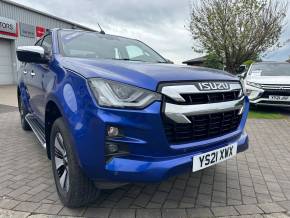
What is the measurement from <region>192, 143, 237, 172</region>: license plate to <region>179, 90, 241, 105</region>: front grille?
434 mm

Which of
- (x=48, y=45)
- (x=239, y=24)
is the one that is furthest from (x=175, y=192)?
(x=239, y=24)

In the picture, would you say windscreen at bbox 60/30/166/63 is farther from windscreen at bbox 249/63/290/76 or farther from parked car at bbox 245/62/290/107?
windscreen at bbox 249/63/290/76

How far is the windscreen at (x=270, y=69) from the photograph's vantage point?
846cm

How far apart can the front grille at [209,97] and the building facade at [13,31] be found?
13.8m

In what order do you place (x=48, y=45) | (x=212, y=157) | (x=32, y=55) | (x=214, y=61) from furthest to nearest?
(x=214, y=61)
(x=48, y=45)
(x=32, y=55)
(x=212, y=157)

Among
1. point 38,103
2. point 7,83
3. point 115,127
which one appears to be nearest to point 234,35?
point 7,83

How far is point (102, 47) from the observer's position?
3414mm

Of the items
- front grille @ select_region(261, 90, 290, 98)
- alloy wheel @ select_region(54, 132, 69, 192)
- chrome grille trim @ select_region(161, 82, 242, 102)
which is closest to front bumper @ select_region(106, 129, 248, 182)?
chrome grille trim @ select_region(161, 82, 242, 102)

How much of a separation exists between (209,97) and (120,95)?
2.50 ft

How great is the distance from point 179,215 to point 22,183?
1.74 m

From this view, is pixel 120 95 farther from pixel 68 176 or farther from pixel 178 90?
pixel 68 176

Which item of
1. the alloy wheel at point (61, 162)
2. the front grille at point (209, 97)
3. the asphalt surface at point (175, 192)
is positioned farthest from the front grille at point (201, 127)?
the alloy wheel at point (61, 162)

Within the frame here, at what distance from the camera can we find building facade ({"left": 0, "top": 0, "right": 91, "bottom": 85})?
15172 mm

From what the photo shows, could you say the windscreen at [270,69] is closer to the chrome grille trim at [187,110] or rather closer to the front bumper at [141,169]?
the chrome grille trim at [187,110]
